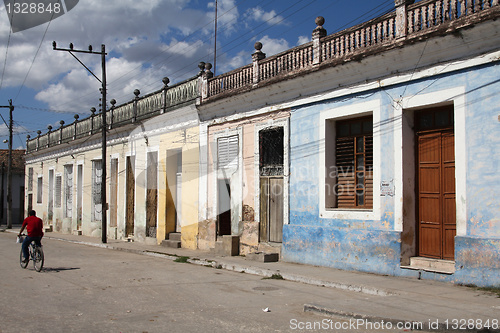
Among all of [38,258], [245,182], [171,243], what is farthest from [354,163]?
[171,243]

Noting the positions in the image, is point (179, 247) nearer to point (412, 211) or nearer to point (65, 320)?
point (412, 211)

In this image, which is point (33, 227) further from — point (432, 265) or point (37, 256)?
point (432, 265)

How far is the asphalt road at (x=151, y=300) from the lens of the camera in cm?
612

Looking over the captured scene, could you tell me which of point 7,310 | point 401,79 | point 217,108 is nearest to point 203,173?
point 217,108

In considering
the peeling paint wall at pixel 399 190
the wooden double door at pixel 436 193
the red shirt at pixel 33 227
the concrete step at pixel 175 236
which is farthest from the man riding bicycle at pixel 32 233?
the wooden double door at pixel 436 193

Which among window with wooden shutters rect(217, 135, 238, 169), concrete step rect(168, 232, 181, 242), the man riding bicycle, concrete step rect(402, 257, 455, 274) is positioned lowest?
concrete step rect(168, 232, 181, 242)

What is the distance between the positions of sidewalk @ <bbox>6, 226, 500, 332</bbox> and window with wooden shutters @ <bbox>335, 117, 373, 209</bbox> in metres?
1.78

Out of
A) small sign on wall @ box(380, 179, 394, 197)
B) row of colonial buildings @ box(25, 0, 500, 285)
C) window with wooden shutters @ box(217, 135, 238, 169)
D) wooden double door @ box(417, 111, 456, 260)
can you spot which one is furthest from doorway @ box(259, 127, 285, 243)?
wooden double door @ box(417, 111, 456, 260)

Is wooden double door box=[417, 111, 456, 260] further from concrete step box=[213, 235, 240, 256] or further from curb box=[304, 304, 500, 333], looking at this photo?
concrete step box=[213, 235, 240, 256]

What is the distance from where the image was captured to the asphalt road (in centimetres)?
612

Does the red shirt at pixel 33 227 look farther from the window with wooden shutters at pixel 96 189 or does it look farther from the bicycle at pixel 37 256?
the window with wooden shutters at pixel 96 189

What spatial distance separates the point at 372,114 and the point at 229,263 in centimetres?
507

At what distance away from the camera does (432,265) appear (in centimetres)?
947

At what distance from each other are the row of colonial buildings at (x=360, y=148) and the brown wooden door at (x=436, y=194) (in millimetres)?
22
